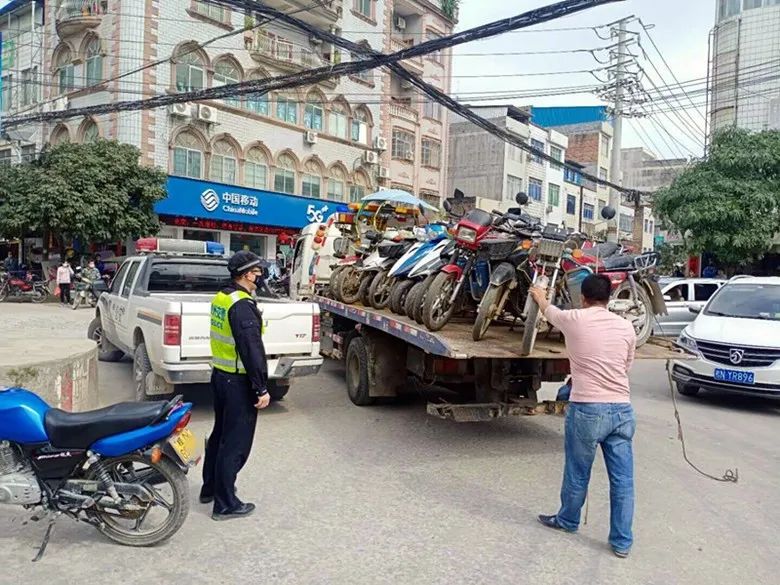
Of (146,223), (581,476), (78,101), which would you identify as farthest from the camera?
(78,101)

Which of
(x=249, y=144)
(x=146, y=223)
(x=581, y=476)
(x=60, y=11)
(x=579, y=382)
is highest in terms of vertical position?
(x=60, y=11)

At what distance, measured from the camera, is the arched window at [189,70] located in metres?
25.0

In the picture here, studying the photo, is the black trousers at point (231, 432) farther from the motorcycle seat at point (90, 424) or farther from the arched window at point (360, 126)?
the arched window at point (360, 126)

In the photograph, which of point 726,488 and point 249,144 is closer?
point 726,488

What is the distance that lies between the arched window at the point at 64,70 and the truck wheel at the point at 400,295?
22.9 meters

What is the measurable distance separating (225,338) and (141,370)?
3336 millimetres

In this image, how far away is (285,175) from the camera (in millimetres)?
29484

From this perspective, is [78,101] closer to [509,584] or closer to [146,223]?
[146,223]

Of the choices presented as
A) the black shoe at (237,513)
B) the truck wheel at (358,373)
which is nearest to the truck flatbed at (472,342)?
the truck wheel at (358,373)

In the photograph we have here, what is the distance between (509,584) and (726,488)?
8.91 feet

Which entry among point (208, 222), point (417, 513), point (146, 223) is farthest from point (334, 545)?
point (208, 222)

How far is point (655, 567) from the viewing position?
3836 millimetres

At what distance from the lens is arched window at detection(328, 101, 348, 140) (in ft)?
104

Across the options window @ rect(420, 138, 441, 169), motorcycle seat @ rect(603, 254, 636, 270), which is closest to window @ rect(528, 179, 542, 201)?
window @ rect(420, 138, 441, 169)
